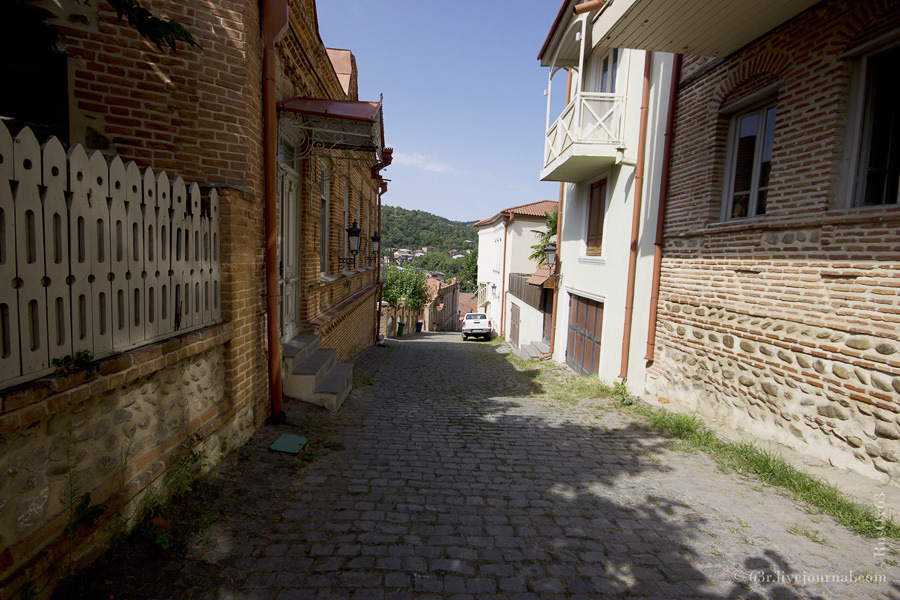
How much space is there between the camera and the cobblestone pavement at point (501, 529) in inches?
98.5

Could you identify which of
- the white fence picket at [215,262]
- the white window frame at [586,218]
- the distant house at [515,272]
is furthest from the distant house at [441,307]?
the white fence picket at [215,262]

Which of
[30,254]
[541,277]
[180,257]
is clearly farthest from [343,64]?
[30,254]

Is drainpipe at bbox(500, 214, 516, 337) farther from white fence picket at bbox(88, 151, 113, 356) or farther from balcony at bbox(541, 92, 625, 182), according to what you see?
white fence picket at bbox(88, 151, 113, 356)

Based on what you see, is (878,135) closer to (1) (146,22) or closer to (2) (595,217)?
(2) (595,217)

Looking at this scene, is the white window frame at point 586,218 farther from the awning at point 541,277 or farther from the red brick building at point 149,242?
the red brick building at point 149,242

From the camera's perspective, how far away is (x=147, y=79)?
3.78 metres

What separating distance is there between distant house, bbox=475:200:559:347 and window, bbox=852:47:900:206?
10702mm

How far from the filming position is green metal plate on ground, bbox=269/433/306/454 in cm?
411

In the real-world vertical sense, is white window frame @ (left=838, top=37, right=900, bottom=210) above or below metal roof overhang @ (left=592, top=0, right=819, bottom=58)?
below

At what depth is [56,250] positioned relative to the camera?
212 cm

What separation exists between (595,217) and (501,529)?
324 inches

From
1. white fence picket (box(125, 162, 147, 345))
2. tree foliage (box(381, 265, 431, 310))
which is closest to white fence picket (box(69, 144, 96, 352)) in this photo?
white fence picket (box(125, 162, 147, 345))

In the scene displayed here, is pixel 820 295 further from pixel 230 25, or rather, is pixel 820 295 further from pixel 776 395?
pixel 230 25

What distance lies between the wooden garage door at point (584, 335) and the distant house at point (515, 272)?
3502 millimetres
